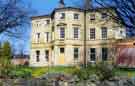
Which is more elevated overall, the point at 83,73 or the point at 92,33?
the point at 92,33

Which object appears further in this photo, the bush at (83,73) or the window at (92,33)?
the window at (92,33)

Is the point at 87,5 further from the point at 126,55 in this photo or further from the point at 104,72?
the point at 126,55

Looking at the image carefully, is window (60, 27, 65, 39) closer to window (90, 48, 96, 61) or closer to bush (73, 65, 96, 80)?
window (90, 48, 96, 61)

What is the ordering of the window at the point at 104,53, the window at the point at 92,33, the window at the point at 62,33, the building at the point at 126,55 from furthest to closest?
1. the window at the point at 92,33
2. the window at the point at 62,33
3. the window at the point at 104,53
4. the building at the point at 126,55

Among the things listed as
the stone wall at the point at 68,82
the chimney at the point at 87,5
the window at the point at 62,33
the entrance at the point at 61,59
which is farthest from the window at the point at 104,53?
the chimney at the point at 87,5

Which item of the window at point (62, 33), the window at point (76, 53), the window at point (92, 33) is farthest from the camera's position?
the window at point (92, 33)

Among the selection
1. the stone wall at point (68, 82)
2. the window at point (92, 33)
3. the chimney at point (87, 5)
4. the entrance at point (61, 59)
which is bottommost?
the stone wall at point (68, 82)

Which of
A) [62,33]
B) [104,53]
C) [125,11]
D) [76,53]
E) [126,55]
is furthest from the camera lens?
[62,33]

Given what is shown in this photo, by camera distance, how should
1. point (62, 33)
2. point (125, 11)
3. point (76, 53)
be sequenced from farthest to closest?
1. point (62, 33)
2. point (76, 53)
3. point (125, 11)

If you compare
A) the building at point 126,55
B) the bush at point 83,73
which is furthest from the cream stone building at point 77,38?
the bush at point 83,73

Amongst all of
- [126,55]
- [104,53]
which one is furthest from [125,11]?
[104,53]

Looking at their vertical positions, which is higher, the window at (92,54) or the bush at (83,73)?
the window at (92,54)

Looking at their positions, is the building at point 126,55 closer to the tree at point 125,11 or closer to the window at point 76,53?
the window at point 76,53

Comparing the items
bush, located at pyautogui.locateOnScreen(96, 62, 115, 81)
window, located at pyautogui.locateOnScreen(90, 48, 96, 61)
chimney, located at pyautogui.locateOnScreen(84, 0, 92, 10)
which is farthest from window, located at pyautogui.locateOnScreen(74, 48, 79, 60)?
chimney, located at pyautogui.locateOnScreen(84, 0, 92, 10)
